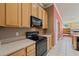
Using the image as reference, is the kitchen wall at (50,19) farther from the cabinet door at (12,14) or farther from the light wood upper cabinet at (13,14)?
the cabinet door at (12,14)

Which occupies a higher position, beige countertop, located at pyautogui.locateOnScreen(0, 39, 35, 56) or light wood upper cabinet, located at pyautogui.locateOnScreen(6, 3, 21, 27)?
light wood upper cabinet, located at pyautogui.locateOnScreen(6, 3, 21, 27)

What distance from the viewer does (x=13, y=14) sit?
299 centimetres

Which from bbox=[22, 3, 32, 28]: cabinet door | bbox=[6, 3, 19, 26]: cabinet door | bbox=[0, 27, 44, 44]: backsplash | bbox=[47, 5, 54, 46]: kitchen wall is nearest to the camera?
bbox=[6, 3, 19, 26]: cabinet door

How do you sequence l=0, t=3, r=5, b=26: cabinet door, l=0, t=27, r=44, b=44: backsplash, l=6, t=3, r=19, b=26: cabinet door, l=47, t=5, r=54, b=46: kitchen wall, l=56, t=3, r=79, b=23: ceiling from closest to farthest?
l=0, t=3, r=5, b=26: cabinet door
l=6, t=3, r=19, b=26: cabinet door
l=0, t=27, r=44, b=44: backsplash
l=47, t=5, r=54, b=46: kitchen wall
l=56, t=3, r=79, b=23: ceiling

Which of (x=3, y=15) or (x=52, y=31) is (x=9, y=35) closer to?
(x=3, y=15)

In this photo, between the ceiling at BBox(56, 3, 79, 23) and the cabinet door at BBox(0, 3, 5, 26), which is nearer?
the cabinet door at BBox(0, 3, 5, 26)

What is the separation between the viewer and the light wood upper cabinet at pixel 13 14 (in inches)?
107

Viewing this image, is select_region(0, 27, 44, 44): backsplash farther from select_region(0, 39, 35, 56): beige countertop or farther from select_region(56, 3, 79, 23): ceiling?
select_region(56, 3, 79, 23): ceiling

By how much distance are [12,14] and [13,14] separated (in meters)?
0.05

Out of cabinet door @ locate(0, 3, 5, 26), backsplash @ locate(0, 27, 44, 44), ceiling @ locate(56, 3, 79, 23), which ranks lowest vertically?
backsplash @ locate(0, 27, 44, 44)

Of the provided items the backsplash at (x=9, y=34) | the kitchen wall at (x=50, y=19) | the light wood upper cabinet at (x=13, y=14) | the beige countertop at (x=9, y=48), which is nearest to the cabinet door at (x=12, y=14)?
the light wood upper cabinet at (x=13, y=14)

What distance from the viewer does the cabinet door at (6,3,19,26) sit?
8.93 feet

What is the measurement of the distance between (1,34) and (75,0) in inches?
68.1

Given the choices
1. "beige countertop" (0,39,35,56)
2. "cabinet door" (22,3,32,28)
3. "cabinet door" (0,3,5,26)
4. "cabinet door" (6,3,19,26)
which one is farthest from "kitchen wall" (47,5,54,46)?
"cabinet door" (0,3,5,26)
